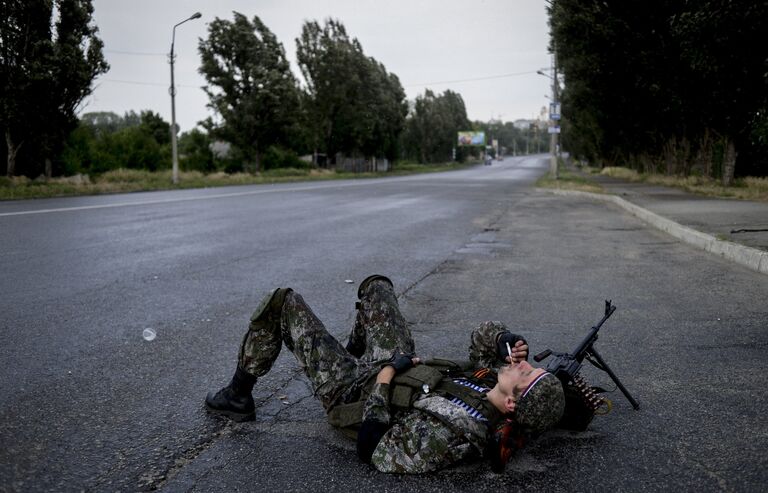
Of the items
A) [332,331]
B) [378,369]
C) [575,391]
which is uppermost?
[378,369]

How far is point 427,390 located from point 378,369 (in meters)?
0.31

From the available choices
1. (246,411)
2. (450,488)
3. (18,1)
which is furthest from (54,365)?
(18,1)

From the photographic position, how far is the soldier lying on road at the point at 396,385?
2.63 metres

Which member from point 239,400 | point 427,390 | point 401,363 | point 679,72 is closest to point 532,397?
point 427,390

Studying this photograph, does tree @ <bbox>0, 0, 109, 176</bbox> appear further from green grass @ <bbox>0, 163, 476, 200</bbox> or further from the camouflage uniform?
the camouflage uniform

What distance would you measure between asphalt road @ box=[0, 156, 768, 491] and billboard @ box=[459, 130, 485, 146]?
11698 cm

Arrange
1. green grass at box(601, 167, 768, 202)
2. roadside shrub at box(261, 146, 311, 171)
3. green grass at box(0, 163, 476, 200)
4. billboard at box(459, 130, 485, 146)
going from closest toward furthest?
green grass at box(601, 167, 768, 202), green grass at box(0, 163, 476, 200), roadside shrub at box(261, 146, 311, 171), billboard at box(459, 130, 485, 146)

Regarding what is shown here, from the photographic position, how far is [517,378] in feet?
8.86

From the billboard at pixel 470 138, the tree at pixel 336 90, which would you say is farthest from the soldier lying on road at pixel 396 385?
the billboard at pixel 470 138

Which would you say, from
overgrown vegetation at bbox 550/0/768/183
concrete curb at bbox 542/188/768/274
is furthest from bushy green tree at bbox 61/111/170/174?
concrete curb at bbox 542/188/768/274

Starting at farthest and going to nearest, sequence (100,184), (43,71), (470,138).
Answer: (470,138) → (100,184) → (43,71)

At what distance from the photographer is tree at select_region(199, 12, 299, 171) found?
42.2 meters

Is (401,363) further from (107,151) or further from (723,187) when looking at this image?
(107,151)

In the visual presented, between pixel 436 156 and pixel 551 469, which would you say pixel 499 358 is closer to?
pixel 551 469
